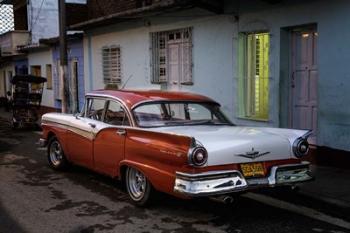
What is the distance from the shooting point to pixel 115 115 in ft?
24.4

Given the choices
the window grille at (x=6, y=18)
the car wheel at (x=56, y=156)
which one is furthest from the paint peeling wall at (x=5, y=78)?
the car wheel at (x=56, y=156)

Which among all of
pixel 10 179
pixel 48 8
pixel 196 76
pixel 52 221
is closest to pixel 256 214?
pixel 52 221

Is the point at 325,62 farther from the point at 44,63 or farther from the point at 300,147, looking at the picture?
the point at 44,63

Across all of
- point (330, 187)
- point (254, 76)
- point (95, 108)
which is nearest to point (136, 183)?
point (95, 108)

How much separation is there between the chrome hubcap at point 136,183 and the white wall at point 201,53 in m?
4.86

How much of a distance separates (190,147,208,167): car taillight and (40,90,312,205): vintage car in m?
0.01

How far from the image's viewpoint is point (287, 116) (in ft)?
32.8

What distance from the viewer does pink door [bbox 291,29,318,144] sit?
9477mm

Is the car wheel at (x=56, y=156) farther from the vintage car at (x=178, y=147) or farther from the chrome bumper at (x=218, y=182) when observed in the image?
the chrome bumper at (x=218, y=182)

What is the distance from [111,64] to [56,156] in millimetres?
7830

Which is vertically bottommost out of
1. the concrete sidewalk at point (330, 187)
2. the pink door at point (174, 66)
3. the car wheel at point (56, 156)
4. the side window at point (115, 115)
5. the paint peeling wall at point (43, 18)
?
the concrete sidewalk at point (330, 187)

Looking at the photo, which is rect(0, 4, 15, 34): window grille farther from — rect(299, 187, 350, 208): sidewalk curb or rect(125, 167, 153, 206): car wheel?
rect(299, 187, 350, 208): sidewalk curb

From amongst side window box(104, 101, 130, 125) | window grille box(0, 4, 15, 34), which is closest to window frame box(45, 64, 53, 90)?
window grille box(0, 4, 15, 34)

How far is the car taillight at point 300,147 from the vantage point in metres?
6.20
